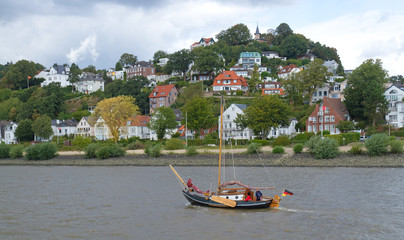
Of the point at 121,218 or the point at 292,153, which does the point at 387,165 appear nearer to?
the point at 292,153

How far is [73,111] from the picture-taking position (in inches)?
4609

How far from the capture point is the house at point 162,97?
107 meters

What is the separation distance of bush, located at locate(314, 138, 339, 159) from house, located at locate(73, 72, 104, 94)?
92502 millimetres

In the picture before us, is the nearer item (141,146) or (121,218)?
(121,218)

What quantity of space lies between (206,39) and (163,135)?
97180mm

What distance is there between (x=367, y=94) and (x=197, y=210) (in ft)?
172

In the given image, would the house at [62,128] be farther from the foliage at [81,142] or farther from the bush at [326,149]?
the bush at [326,149]

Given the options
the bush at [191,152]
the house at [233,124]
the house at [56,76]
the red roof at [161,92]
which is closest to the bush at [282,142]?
the bush at [191,152]

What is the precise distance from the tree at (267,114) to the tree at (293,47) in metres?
86.5

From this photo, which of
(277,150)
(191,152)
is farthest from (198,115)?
(277,150)

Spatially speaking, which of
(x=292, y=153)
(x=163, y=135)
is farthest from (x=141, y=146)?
(x=292, y=153)

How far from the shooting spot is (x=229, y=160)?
59594 millimetres

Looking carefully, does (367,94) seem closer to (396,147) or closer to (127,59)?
(396,147)

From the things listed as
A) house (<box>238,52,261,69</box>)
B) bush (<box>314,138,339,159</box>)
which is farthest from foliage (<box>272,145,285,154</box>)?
house (<box>238,52,261,69</box>)
